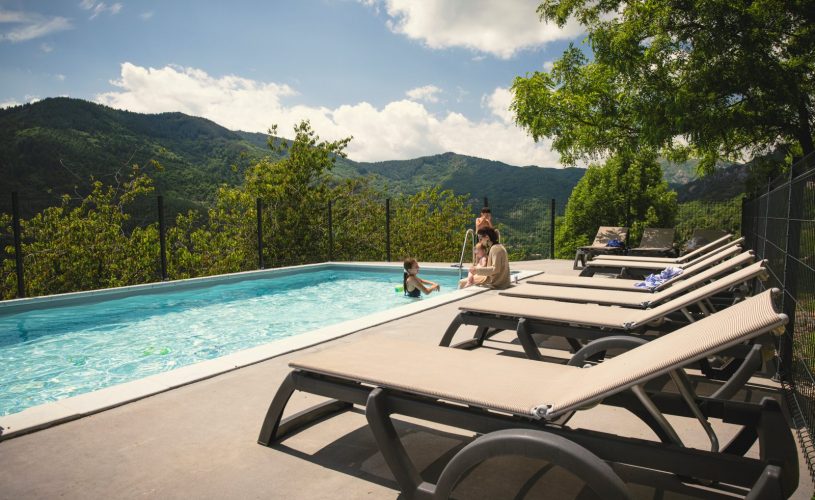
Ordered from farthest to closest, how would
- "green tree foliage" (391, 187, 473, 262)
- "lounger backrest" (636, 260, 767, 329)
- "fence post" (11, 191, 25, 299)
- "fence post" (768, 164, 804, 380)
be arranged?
"green tree foliage" (391, 187, 473, 262) < "fence post" (11, 191, 25, 299) < "fence post" (768, 164, 804, 380) < "lounger backrest" (636, 260, 767, 329)

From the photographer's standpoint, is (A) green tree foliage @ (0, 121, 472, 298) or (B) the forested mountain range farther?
(B) the forested mountain range

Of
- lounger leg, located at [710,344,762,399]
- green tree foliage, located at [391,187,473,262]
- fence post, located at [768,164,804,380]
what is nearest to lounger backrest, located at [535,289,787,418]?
lounger leg, located at [710,344,762,399]

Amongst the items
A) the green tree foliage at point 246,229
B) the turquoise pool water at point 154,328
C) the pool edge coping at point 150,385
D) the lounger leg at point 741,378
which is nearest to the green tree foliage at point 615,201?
the green tree foliage at point 246,229

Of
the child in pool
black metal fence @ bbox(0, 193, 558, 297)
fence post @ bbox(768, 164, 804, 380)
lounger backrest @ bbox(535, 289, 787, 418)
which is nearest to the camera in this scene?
lounger backrest @ bbox(535, 289, 787, 418)

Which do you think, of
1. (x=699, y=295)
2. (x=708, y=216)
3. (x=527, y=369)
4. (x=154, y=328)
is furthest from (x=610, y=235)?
(x=527, y=369)

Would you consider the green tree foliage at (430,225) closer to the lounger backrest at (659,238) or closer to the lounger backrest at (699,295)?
the lounger backrest at (659,238)

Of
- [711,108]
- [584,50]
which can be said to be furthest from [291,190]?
[711,108]

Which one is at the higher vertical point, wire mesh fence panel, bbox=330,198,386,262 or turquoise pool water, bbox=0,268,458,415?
wire mesh fence panel, bbox=330,198,386,262

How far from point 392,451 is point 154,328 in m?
6.17

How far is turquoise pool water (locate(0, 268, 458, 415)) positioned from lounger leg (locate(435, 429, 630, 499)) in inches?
172

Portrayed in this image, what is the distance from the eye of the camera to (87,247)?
35.2 ft

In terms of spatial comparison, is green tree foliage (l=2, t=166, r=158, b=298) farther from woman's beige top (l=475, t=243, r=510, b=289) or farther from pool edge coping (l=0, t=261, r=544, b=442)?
woman's beige top (l=475, t=243, r=510, b=289)

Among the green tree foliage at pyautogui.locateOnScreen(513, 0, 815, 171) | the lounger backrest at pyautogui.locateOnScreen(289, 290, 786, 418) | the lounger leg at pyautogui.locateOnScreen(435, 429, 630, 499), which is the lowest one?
the lounger leg at pyautogui.locateOnScreen(435, 429, 630, 499)

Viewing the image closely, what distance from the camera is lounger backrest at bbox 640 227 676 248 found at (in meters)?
10.4
